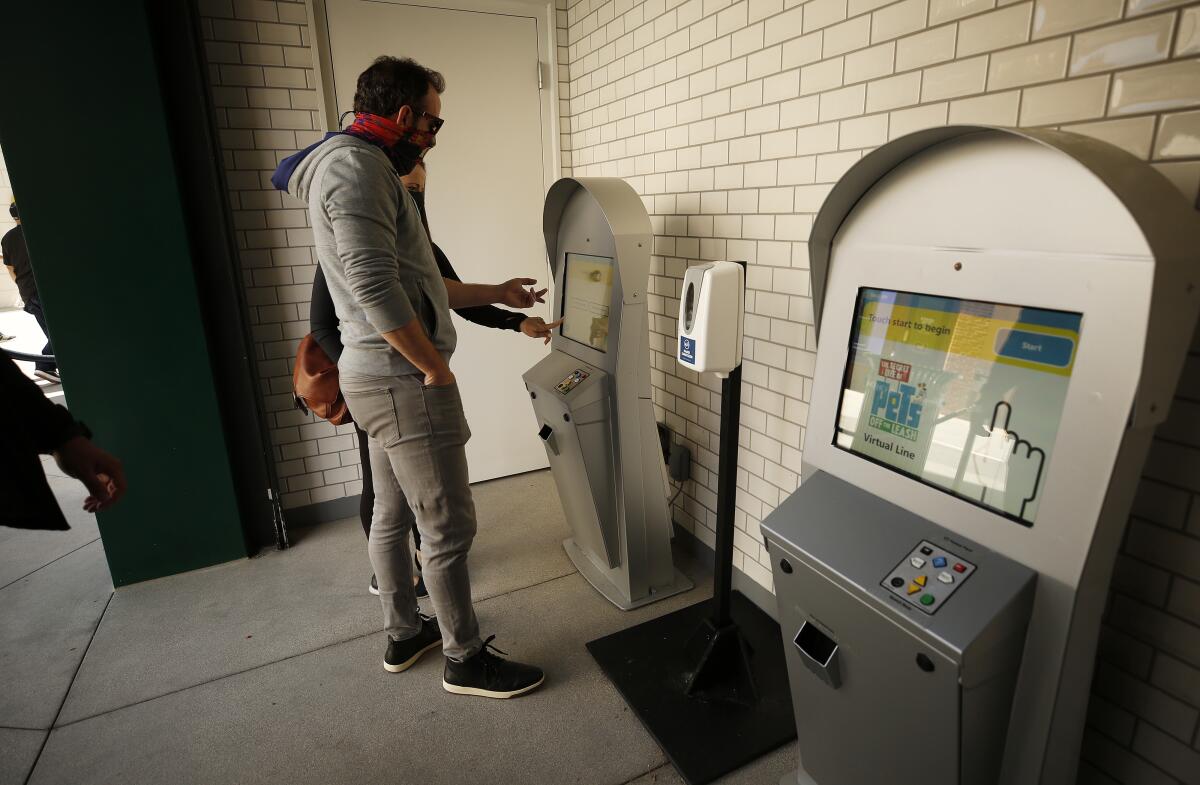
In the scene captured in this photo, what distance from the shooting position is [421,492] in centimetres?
195

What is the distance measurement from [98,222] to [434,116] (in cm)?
160

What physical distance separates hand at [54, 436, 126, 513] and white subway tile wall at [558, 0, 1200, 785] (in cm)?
192

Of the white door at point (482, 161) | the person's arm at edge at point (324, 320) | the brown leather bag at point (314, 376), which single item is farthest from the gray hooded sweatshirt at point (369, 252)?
the white door at point (482, 161)

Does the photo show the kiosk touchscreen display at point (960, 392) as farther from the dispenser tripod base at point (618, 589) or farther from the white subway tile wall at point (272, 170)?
the white subway tile wall at point (272, 170)

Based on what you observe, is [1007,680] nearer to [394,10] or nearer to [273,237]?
[273,237]

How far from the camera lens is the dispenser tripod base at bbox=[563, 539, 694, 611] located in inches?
104

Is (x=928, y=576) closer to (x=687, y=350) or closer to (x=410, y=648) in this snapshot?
(x=687, y=350)

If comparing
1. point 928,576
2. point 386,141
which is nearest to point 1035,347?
point 928,576

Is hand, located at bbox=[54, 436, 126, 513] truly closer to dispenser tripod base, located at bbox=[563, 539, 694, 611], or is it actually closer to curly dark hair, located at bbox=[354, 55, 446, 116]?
curly dark hair, located at bbox=[354, 55, 446, 116]

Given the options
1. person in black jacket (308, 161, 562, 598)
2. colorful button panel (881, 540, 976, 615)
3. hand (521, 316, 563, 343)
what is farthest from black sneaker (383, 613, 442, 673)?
colorful button panel (881, 540, 976, 615)

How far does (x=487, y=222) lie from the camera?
141 inches

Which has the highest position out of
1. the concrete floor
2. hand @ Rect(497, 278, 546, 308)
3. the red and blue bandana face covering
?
the red and blue bandana face covering

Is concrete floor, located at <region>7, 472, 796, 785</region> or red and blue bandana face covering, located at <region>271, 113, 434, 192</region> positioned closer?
red and blue bandana face covering, located at <region>271, 113, 434, 192</region>

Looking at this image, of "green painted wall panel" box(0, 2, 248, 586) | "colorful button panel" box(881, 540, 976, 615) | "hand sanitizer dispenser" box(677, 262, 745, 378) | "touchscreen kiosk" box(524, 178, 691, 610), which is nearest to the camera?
"colorful button panel" box(881, 540, 976, 615)
